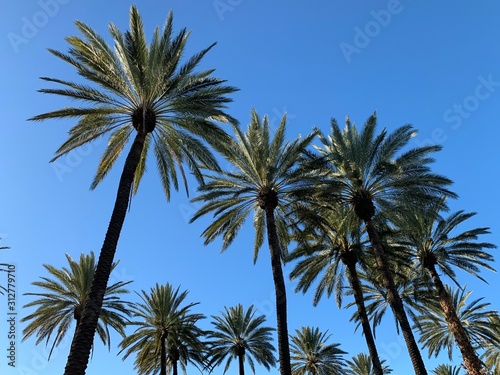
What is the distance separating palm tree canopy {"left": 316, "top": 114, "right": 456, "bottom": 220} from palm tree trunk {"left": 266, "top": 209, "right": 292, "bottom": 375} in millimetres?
4131

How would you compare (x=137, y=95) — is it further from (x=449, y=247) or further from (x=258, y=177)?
(x=449, y=247)

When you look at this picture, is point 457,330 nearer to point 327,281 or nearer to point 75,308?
point 327,281

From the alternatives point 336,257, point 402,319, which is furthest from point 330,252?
point 402,319

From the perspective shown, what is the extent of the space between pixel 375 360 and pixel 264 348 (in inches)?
619

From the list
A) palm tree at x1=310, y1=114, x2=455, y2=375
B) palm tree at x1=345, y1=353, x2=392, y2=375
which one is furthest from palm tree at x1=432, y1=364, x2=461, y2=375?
palm tree at x1=310, y1=114, x2=455, y2=375

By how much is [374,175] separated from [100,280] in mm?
16052

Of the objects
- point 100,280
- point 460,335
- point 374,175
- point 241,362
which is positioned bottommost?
point 100,280

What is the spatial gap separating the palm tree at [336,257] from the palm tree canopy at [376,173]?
5.59 feet

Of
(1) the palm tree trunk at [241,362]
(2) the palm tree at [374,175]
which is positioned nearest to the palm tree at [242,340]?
(1) the palm tree trunk at [241,362]

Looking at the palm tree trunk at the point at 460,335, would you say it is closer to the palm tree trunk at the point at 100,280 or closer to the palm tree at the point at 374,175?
the palm tree at the point at 374,175

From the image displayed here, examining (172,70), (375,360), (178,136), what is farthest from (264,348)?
(172,70)

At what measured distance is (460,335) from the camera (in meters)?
27.0

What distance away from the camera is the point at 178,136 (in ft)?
61.9

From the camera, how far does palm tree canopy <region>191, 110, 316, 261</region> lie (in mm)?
22078
